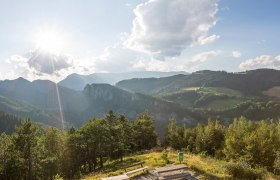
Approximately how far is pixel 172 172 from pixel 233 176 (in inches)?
239

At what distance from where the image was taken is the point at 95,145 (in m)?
70.3

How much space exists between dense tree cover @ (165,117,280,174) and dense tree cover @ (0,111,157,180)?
2428cm

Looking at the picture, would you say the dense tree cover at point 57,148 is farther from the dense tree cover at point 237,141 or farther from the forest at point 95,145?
the dense tree cover at point 237,141

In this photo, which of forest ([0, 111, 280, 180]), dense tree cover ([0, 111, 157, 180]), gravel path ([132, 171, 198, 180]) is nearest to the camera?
gravel path ([132, 171, 198, 180])

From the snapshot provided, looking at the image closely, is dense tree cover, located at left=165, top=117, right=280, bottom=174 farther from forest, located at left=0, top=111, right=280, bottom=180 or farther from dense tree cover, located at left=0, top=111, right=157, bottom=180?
dense tree cover, located at left=0, top=111, right=157, bottom=180

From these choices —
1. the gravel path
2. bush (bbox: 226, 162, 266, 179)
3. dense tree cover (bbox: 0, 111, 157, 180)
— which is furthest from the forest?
the gravel path

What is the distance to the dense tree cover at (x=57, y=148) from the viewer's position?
57919 millimetres

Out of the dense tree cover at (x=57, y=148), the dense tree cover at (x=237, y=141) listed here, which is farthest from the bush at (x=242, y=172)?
the dense tree cover at (x=57, y=148)

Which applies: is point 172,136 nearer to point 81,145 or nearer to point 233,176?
point 81,145

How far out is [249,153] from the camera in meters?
48.2

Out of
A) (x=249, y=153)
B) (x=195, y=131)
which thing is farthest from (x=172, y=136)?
(x=249, y=153)

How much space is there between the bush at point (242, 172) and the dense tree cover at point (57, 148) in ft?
120

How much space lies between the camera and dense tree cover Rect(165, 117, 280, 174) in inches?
1921

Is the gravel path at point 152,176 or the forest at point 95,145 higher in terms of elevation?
the gravel path at point 152,176
